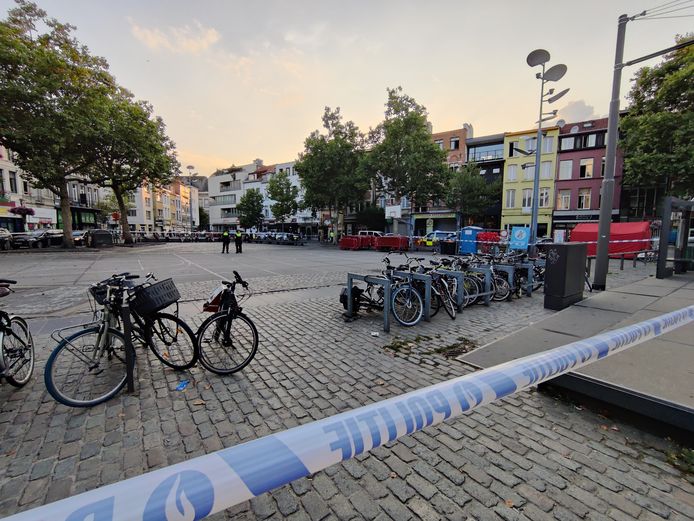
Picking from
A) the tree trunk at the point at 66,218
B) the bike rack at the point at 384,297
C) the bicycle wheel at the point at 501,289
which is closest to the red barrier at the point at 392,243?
the bicycle wheel at the point at 501,289

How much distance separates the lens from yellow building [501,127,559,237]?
120ft

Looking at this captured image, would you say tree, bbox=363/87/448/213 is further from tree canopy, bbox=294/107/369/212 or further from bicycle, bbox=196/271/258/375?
bicycle, bbox=196/271/258/375

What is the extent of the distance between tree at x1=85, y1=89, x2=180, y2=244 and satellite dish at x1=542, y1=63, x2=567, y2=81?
24.3 metres

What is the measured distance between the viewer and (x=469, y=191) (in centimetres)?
3625

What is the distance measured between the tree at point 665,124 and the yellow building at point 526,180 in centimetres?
1360

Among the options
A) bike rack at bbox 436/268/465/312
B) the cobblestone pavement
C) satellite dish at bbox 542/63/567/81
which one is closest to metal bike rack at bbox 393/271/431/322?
bike rack at bbox 436/268/465/312

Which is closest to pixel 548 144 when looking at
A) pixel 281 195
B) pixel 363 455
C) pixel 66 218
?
pixel 281 195

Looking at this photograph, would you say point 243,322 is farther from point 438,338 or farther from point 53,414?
point 438,338

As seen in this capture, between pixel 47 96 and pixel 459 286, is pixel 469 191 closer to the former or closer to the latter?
pixel 459 286

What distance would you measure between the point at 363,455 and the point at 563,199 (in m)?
41.3

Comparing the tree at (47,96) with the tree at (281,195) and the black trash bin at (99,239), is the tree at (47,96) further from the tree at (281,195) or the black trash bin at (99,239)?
the tree at (281,195)

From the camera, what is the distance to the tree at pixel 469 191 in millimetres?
35781

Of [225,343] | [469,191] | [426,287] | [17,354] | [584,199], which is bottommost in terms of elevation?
[225,343]

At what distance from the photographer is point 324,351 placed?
4848 millimetres
